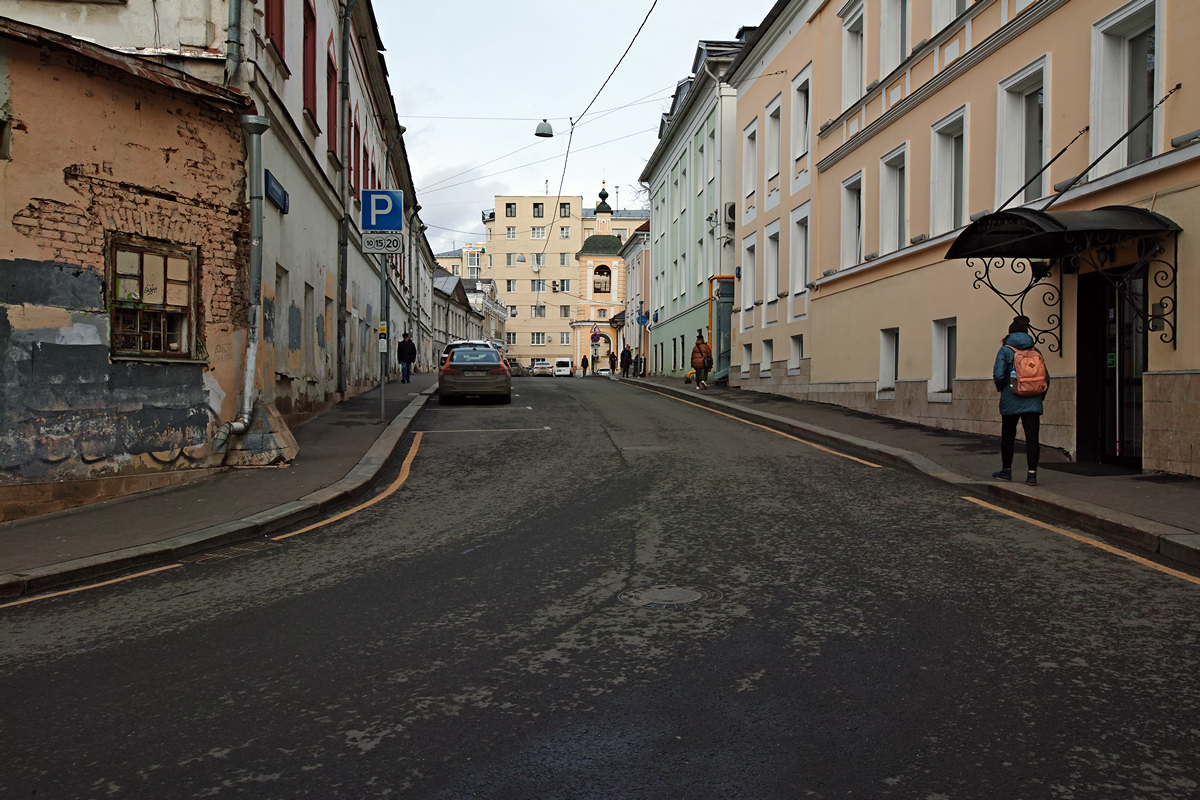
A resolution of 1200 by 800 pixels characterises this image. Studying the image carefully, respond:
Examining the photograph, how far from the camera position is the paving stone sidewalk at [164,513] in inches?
278

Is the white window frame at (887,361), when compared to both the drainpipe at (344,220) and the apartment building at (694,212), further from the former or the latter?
the apartment building at (694,212)

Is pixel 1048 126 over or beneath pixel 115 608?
over

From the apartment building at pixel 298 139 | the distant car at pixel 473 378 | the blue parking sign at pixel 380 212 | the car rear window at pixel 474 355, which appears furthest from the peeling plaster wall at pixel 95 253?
the car rear window at pixel 474 355

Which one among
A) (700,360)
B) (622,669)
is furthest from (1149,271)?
(700,360)

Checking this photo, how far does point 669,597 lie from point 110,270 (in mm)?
7361

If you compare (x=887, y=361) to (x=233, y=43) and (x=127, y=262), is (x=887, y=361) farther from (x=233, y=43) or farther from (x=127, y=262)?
(x=127, y=262)

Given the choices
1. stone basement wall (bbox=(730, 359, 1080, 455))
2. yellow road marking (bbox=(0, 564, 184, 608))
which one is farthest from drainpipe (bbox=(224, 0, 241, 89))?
stone basement wall (bbox=(730, 359, 1080, 455))

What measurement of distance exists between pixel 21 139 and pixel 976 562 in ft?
30.7

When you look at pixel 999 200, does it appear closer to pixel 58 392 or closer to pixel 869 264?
pixel 869 264

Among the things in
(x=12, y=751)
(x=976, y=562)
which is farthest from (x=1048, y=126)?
(x=12, y=751)

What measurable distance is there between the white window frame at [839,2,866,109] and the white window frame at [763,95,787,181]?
4.95m

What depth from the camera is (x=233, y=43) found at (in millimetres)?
10680

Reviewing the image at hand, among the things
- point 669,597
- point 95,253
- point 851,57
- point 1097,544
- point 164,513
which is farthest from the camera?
point 851,57

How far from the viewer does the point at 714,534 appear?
289 inches
